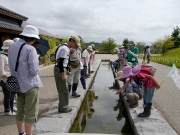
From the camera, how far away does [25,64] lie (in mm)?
2580

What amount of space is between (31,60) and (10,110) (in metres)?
2.15

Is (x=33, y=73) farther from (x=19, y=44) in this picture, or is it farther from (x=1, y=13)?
(x=1, y=13)

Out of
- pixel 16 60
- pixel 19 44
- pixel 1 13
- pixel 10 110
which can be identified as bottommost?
pixel 10 110

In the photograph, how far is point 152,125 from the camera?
3.36 metres

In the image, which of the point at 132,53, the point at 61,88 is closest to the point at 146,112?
the point at 61,88

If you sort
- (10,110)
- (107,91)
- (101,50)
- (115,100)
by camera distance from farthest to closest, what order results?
1. (101,50)
2. (107,91)
3. (115,100)
4. (10,110)

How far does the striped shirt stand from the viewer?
2.55 meters

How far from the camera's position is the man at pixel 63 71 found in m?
3.70

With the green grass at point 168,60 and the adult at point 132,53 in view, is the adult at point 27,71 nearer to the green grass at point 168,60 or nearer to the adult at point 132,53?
the adult at point 132,53

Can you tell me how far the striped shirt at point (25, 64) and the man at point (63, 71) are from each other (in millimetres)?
1075

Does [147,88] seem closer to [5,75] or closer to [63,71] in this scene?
[63,71]

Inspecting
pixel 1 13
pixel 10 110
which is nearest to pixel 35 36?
pixel 10 110

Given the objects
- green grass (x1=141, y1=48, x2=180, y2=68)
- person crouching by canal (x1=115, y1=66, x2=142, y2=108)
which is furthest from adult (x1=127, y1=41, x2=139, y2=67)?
green grass (x1=141, y1=48, x2=180, y2=68)

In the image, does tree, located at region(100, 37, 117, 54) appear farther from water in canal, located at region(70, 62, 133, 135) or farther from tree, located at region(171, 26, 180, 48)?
water in canal, located at region(70, 62, 133, 135)
